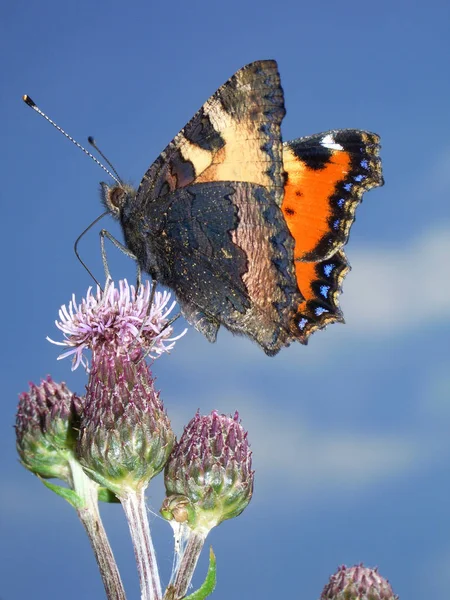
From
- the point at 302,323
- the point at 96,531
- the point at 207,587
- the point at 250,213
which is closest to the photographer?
the point at 207,587

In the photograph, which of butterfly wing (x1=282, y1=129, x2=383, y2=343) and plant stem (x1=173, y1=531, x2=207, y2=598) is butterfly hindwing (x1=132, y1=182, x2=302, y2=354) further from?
plant stem (x1=173, y1=531, x2=207, y2=598)

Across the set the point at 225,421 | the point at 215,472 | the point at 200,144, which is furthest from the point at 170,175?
the point at 215,472

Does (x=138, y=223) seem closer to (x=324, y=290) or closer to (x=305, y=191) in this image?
(x=305, y=191)

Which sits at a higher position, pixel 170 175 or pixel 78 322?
pixel 170 175

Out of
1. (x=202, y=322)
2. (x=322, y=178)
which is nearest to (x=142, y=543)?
(x=202, y=322)

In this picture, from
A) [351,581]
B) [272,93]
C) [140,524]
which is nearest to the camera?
[140,524]

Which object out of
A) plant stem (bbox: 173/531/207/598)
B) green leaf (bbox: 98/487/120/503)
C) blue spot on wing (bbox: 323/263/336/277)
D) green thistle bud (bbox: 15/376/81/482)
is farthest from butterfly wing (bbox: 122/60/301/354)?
plant stem (bbox: 173/531/207/598)

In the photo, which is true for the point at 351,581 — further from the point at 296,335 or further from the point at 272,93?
the point at 272,93
